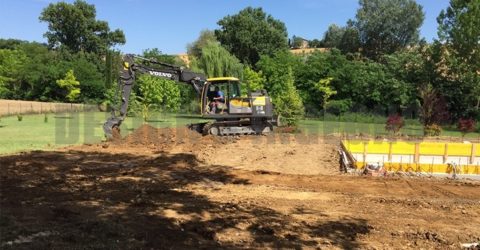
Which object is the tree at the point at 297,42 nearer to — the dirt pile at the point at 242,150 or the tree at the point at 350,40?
the tree at the point at 350,40

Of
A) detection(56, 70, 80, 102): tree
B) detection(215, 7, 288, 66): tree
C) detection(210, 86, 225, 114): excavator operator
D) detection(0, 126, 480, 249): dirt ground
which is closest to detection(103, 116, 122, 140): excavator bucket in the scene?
detection(0, 126, 480, 249): dirt ground

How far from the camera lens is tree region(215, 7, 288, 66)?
63.2 meters

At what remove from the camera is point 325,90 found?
150ft

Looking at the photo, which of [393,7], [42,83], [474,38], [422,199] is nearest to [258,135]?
[422,199]

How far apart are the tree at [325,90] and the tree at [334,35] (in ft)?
79.2

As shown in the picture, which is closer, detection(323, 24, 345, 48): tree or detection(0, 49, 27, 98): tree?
detection(0, 49, 27, 98): tree

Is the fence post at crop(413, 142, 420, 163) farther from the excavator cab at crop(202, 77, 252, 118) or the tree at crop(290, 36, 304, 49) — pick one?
the tree at crop(290, 36, 304, 49)

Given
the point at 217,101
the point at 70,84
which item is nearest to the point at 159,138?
the point at 217,101

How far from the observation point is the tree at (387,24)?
63938 mm

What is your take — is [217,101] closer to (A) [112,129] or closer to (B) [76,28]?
(A) [112,129]

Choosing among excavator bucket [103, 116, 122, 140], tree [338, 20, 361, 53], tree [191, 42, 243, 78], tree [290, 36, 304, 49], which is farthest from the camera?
tree [290, 36, 304, 49]

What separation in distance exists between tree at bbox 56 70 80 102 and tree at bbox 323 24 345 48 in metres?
36.9

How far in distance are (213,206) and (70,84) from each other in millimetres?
50385

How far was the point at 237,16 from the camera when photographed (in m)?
65.2
